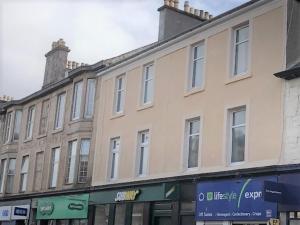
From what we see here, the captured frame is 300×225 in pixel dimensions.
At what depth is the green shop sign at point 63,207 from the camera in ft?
80.1

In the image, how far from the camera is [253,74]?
17.2 meters

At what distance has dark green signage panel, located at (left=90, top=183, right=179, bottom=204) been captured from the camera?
18953 mm

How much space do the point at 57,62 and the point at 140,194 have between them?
14374 mm

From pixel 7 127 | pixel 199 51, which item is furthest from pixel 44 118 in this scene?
pixel 199 51

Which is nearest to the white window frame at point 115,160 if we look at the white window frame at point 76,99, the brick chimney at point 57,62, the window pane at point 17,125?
the white window frame at point 76,99

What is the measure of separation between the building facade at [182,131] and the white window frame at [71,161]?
5 centimetres

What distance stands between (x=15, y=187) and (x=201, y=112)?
16313 millimetres

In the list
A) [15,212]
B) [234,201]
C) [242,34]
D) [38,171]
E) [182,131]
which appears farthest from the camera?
[38,171]

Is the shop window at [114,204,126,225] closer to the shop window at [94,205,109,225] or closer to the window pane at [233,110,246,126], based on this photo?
the shop window at [94,205,109,225]

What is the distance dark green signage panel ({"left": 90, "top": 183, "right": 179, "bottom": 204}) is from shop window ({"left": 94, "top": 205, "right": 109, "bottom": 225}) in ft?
0.89

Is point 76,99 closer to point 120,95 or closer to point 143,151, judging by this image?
point 120,95

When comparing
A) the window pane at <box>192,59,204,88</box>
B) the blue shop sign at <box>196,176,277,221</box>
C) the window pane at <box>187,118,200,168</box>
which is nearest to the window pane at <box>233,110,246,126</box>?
the window pane at <box>187,118,200,168</box>

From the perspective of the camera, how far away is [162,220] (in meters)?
19.9

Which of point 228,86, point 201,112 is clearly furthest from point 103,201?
point 228,86
